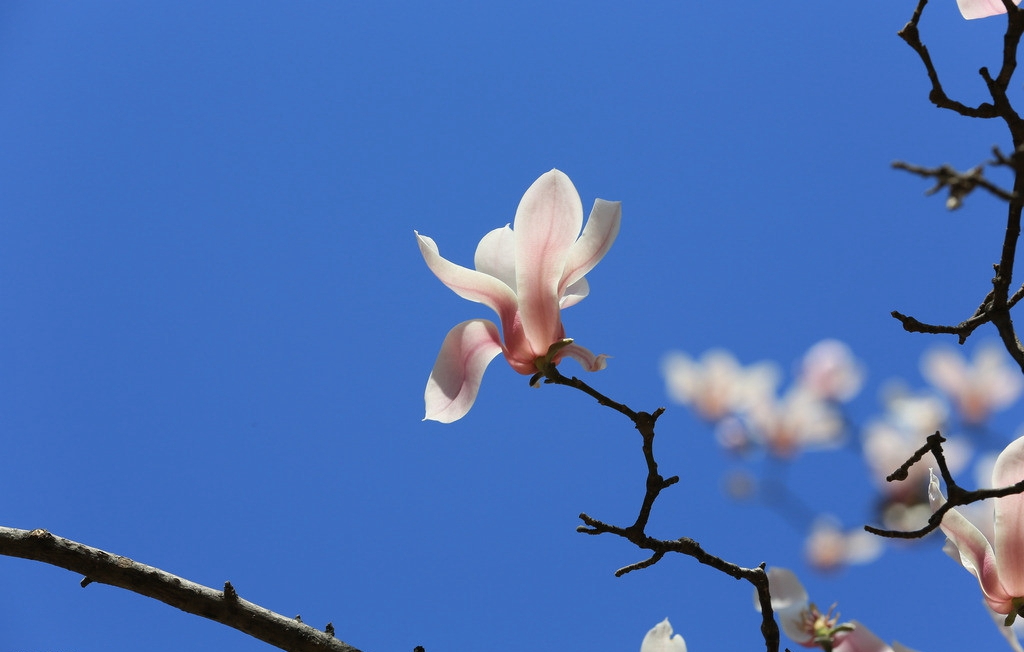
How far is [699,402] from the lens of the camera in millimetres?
4094

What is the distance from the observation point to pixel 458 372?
793 millimetres

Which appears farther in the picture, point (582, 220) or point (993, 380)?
point (993, 380)

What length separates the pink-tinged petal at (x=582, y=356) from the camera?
842 mm

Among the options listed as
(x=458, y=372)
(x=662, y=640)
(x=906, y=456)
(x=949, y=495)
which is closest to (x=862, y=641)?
(x=662, y=640)

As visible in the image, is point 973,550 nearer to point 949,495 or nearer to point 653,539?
point 949,495

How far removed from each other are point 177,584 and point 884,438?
287 centimetres

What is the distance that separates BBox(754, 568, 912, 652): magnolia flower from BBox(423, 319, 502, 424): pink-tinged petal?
0.45 metres

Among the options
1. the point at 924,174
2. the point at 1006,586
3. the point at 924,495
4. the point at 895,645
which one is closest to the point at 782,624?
the point at 895,645

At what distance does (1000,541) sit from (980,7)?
1.78 feet

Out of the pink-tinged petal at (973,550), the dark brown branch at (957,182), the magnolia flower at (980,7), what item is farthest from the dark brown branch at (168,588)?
the magnolia flower at (980,7)

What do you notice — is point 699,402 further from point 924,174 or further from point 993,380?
point 924,174

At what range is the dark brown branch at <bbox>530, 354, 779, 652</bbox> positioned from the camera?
2.47 feet

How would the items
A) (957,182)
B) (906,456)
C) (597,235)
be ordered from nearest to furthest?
(957,182) → (597,235) → (906,456)

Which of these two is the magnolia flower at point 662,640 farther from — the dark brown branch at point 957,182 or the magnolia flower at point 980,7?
the magnolia flower at point 980,7
